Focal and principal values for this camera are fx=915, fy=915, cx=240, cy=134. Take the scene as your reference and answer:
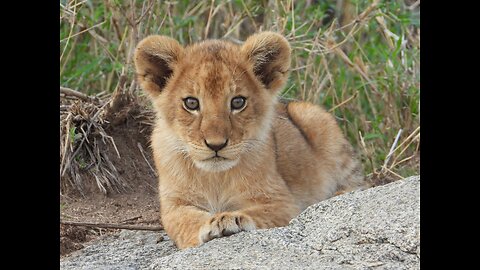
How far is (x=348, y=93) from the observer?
24.6 ft

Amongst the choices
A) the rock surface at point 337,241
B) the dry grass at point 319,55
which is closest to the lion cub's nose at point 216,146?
the rock surface at point 337,241

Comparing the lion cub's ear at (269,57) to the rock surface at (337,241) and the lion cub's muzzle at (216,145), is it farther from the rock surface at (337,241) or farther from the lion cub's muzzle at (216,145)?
the rock surface at (337,241)

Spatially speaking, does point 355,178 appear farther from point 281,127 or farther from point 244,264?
point 244,264

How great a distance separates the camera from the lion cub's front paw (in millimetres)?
4202

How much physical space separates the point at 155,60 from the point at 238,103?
559mm

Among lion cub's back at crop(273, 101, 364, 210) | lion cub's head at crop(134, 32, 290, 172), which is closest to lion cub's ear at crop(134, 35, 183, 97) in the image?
lion cub's head at crop(134, 32, 290, 172)

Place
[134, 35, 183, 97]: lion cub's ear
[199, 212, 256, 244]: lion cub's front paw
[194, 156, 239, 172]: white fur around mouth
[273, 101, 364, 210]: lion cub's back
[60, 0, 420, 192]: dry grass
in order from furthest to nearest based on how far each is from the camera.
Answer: [60, 0, 420, 192]: dry grass
[273, 101, 364, 210]: lion cub's back
[134, 35, 183, 97]: lion cub's ear
[194, 156, 239, 172]: white fur around mouth
[199, 212, 256, 244]: lion cub's front paw

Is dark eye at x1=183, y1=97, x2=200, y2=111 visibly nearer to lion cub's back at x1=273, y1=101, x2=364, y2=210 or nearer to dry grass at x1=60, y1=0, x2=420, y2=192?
lion cub's back at x1=273, y1=101, x2=364, y2=210

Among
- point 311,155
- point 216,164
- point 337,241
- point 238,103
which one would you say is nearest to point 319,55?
point 311,155

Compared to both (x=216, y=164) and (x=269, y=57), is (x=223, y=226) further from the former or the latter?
(x=269, y=57)

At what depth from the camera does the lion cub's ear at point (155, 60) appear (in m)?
4.77

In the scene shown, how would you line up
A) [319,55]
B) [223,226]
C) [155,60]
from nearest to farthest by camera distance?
[223,226], [155,60], [319,55]

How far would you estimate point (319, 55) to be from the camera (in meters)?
7.22
